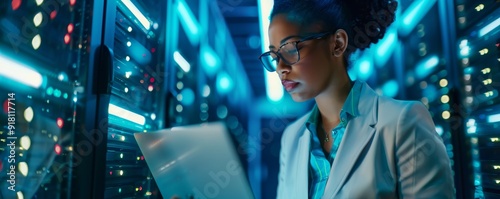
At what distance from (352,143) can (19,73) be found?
100 cm

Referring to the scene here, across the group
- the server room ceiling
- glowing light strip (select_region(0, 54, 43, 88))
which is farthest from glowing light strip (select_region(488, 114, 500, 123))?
the server room ceiling

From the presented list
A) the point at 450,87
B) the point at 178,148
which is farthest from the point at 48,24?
the point at 450,87

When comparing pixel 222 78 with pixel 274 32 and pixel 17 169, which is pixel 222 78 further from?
pixel 17 169

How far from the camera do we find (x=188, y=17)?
2.32 meters

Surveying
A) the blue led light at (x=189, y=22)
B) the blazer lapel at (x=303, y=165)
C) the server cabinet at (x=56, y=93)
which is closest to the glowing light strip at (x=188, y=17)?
the blue led light at (x=189, y=22)

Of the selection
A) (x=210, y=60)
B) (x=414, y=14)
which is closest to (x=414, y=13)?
(x=414, y=14)

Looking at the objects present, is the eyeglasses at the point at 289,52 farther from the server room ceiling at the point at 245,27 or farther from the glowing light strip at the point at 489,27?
the server room ceiling at the point at 245,27

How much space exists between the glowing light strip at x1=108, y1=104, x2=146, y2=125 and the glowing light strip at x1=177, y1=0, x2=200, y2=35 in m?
0.64

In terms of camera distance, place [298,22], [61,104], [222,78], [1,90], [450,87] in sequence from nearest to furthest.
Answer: [1,90]
[61,104]
[298,22]
[450,87]
[222,78]

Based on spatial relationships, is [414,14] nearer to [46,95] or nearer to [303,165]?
[303,165]

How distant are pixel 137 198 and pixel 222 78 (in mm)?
2260

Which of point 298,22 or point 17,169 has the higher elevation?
point 298,22

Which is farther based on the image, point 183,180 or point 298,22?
point 298,22

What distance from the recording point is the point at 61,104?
1240 mm
